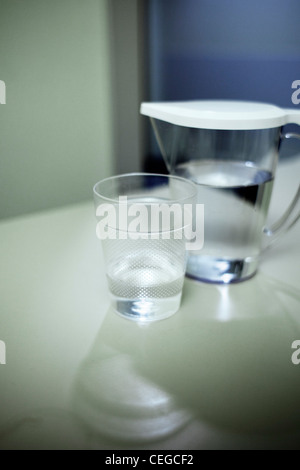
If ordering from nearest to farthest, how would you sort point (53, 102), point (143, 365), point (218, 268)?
point (143, 365)
point (218, 268)
point (53, 102)

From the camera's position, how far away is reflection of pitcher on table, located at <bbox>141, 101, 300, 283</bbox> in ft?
1.20

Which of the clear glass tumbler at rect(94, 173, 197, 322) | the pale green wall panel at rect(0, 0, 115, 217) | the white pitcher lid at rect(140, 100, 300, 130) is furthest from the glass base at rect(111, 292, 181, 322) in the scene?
the pale green wall panel at rect(0, 0, 115, 217)

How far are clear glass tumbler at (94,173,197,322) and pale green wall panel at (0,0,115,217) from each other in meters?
0.27

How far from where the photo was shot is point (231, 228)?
393 mm

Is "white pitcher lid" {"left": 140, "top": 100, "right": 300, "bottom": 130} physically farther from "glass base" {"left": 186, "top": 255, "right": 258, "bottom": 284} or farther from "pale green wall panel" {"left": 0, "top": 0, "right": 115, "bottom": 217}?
"pale green wall panel" {"left": 0, "top": 0, "right": 115, "bottom": 217}

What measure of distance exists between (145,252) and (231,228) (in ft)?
0.32

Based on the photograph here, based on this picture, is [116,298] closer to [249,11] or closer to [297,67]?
[297,67]

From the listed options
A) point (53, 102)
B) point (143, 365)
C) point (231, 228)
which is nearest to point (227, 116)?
point (231, 228)

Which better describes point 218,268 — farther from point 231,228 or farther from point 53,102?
point 53,102

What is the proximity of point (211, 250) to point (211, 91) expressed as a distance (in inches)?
20.1

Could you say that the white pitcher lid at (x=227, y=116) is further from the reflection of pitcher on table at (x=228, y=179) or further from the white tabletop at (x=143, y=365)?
the white tabletop at (x=143, y=365)

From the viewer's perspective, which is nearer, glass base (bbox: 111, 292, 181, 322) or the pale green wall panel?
glass base (bbox: 111, 292, 181, 322)

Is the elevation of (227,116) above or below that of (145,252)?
above

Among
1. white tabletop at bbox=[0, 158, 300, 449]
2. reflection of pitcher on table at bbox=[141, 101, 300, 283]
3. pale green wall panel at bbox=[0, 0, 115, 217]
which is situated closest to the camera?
white tabletop at bbox=[0, 158, 300, 449]
